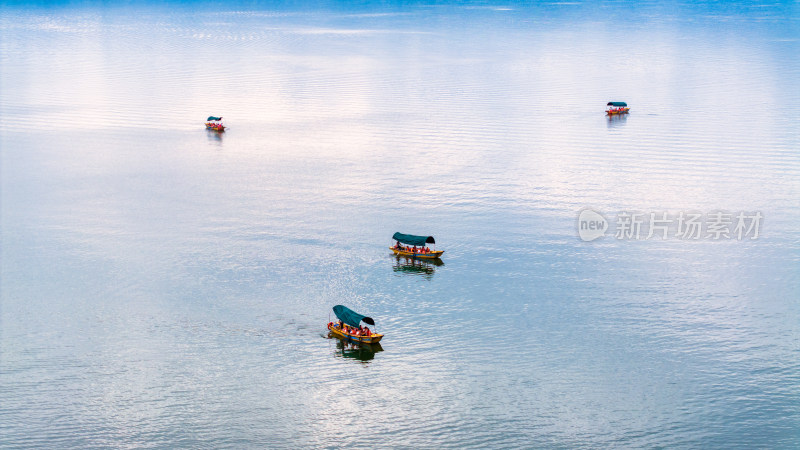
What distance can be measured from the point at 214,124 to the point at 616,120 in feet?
161

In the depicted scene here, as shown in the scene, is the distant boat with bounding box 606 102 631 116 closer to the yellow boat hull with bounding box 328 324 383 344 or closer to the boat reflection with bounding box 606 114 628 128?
the boat reflection with bounding box 606 114 628 128

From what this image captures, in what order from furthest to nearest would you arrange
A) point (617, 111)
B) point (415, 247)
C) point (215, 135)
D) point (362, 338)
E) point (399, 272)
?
point (617, 111) → point (215, 135) → point (415, 247) → point (399, 272) → point (362, 338)

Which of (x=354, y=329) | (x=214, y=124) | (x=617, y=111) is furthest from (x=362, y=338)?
(x=617, y=111)

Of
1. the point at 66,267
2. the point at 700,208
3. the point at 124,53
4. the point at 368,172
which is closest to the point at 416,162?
the point at 368,172

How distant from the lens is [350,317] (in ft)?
165

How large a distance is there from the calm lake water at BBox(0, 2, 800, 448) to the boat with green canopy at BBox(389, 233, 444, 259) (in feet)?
5.64

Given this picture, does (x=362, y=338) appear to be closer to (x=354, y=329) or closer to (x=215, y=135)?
(x=354, y=329)

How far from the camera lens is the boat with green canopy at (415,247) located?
205 ft

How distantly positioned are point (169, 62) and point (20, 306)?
108920 mm

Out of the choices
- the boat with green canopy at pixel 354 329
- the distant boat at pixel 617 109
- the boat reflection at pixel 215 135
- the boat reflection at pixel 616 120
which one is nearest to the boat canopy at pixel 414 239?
the boat with green canopy at pixel 354 329

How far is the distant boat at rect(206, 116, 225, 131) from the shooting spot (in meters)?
104

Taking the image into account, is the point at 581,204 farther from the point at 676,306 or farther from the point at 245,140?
the point at 245,140

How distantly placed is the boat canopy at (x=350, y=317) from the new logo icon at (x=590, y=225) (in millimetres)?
22938

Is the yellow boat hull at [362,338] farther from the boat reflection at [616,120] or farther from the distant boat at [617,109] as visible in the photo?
the distant boat at [617,109]
